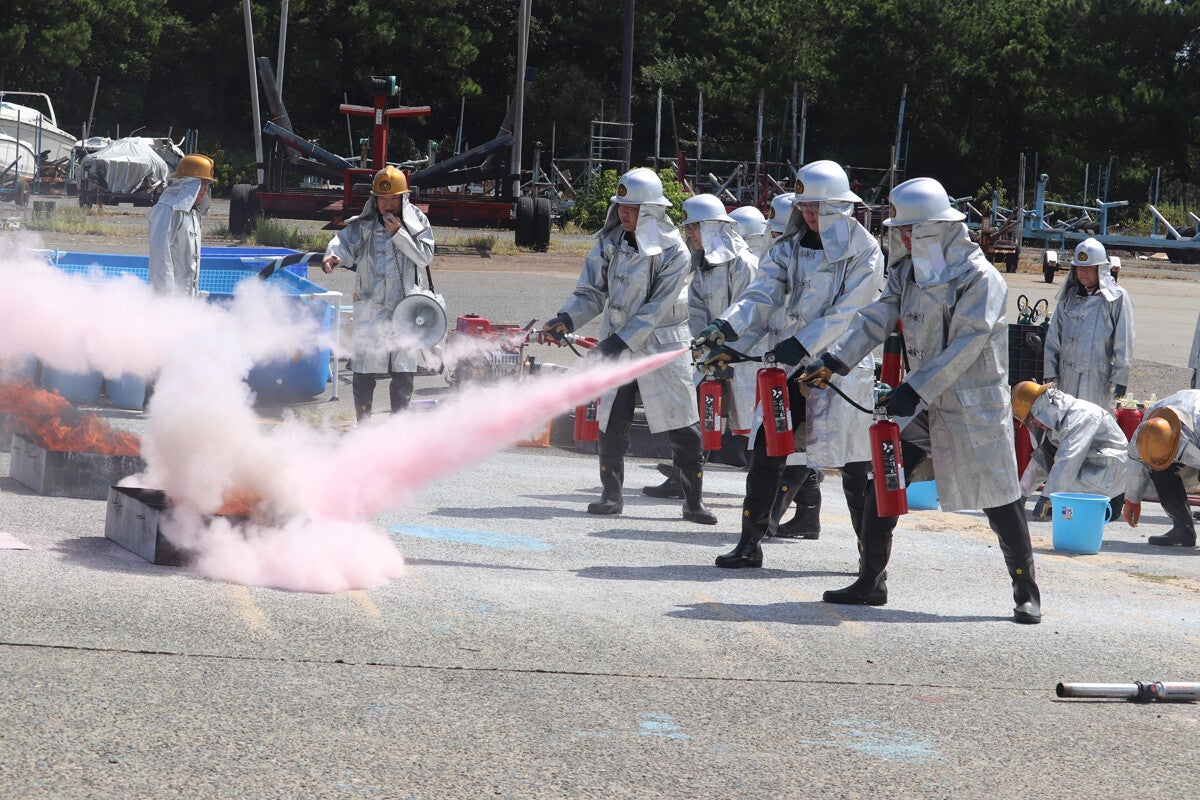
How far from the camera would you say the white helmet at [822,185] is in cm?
670

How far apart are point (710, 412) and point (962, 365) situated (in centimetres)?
269

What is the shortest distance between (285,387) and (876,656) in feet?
25.4

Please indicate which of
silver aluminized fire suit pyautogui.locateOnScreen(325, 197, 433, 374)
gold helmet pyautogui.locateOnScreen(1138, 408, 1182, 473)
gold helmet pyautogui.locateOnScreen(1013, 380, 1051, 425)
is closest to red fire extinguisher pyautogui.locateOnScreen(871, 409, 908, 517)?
gold helmet pyautogui.locateOnScreen(1013, 380, 1051, 425)

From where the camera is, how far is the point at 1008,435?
5.82 m

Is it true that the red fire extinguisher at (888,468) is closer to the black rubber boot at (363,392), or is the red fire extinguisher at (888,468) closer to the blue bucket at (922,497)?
the blue bucket at (922,497)

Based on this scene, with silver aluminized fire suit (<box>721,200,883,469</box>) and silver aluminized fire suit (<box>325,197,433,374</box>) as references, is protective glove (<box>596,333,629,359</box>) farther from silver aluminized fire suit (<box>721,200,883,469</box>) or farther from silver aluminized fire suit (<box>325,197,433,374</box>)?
silver aluminized fire suit (<box>325,197,433,374</box>)

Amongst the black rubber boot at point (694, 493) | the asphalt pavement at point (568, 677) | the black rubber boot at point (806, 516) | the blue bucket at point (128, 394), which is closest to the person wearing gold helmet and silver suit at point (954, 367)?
the asphalt pavement at point (568, 677)

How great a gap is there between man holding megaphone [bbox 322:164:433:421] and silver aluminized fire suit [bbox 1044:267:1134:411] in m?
4.88

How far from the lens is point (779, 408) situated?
632cm

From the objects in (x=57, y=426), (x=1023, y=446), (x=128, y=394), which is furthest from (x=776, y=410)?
(x=128, y=394)

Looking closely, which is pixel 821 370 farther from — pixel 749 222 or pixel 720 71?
pixel 720 71

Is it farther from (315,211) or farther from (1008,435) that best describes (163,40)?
(1008,435)

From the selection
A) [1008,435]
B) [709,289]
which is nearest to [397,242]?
[709,289]

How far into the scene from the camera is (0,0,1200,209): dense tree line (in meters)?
41.4
